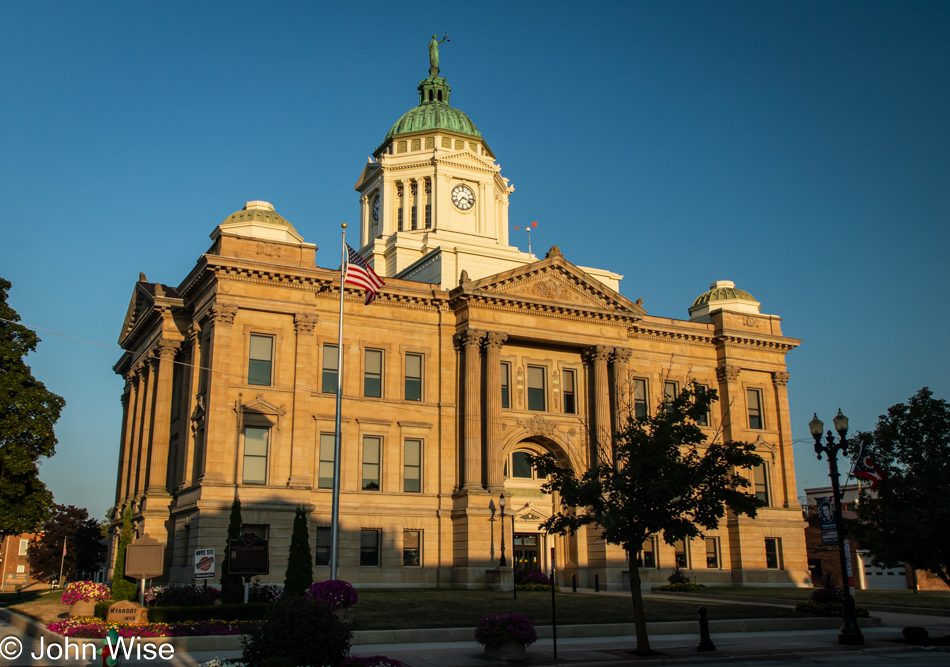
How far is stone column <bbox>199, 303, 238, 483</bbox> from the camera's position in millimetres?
40344

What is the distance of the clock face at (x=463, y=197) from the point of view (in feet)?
215

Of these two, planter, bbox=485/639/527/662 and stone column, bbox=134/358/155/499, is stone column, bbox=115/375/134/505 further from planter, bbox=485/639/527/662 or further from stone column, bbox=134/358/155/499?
planter, bbox=485/639/527/662

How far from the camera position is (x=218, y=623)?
24.9 meters

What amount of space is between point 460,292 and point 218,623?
2562 cm

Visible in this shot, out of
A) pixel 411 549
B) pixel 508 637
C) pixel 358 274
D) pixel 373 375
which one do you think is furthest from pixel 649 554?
pixel 508 637

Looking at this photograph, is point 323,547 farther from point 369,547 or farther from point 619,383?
point 619,383

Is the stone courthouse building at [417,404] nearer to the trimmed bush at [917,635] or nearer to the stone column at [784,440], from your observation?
the stone column at [784,440]

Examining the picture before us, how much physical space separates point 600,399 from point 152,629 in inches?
1200

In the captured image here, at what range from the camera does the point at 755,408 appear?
56.6m

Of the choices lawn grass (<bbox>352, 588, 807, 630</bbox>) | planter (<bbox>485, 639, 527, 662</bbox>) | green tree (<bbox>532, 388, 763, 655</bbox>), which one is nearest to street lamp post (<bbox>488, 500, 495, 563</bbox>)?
lawn grass (<bbox>352, 588, 807, 630</bbox>)

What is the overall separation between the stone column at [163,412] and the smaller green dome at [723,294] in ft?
115

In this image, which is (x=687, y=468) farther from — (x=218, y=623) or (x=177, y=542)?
(x=177, y=542)

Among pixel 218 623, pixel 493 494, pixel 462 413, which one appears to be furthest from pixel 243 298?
pixel 218 623

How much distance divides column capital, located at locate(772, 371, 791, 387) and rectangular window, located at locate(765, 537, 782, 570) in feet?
32.6
